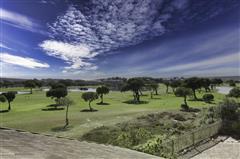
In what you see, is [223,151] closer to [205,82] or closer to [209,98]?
[209,98]

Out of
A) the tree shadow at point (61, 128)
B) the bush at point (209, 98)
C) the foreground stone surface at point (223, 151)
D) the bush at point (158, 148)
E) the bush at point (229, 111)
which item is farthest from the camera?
the bush at point (209, 98)

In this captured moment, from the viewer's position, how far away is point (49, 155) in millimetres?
4555

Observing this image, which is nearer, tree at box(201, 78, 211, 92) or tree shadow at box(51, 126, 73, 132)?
tree shadow at box(51, 126, 73, 132)

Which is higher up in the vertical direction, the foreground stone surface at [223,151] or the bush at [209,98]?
the bush at [209,98]

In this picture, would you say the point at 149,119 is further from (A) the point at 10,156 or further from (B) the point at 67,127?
(A) the point at 10,156

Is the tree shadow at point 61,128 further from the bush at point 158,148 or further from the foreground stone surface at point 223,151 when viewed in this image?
the foreground stone surface at point 223,151

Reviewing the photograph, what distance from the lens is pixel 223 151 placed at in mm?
16594

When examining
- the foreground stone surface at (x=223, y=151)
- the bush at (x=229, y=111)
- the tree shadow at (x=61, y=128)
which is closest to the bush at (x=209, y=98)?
the bush at (x=229, y=111)

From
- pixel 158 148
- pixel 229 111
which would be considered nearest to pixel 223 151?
pixel 158 148

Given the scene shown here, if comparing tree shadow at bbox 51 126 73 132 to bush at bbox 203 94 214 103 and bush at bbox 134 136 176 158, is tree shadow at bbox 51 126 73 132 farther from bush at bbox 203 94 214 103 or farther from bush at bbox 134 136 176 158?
bush at bbox 203 94 214 103

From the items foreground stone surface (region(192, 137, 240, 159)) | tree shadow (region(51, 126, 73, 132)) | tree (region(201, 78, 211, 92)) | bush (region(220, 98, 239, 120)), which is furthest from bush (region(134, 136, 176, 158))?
tree (region(201, 78, 211, 92))

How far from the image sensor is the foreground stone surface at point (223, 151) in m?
15.5

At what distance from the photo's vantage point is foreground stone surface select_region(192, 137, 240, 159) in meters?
15.5

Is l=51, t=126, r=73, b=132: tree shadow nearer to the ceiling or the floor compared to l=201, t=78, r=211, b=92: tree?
nearer to the floor
